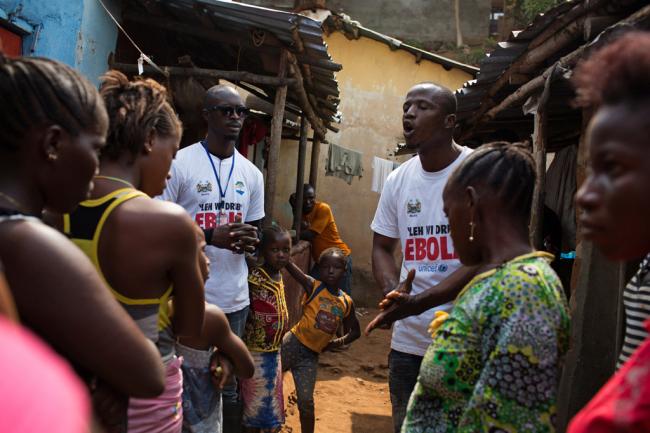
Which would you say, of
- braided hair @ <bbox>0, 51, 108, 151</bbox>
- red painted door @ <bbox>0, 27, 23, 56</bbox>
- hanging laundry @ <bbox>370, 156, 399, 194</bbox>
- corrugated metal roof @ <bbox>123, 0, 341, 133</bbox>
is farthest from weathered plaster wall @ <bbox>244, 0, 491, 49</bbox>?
braided hair @ <bbox>0, 51, 108, 151</bbox>

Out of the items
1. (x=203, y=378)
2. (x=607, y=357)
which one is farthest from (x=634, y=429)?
(x=607, y=357)

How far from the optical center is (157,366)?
1618mm

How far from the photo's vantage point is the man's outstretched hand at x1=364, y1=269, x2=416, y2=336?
2.92 meters

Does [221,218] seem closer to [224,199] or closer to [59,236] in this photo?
[224,199]

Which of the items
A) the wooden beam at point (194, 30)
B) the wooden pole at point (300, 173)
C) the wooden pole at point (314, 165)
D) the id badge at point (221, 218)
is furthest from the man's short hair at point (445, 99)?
the wooden pole at point (314, 165)

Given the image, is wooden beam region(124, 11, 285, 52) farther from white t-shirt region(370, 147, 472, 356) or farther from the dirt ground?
the dirt ground

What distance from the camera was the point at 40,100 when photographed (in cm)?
147

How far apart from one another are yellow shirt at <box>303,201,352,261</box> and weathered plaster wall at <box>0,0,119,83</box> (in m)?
4.85

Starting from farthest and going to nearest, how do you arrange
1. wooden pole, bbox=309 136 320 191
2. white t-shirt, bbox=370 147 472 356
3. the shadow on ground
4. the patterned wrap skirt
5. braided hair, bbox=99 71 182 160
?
1. wooden pole, bbox=309 136 320 191
2. the shadow on ground
3. the patterned wrap skirt
4. white t-shirt, bbox=370 147 472 356
5. braided hair, bbox=99 71 182 160

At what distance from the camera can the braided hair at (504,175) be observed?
2.04 meters

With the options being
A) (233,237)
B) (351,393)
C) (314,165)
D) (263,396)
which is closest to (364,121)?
(314,165)

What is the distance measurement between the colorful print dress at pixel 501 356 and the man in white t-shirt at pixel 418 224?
1.44 metres

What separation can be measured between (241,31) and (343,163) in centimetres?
753

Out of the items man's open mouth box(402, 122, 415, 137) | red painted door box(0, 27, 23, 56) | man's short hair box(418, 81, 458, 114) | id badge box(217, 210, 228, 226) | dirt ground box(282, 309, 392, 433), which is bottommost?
dirt ground box(282, 309, 392, 433)
